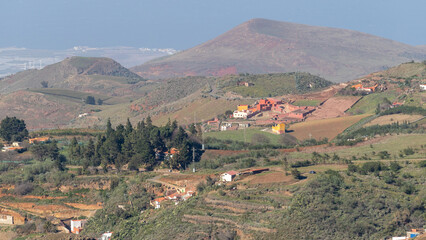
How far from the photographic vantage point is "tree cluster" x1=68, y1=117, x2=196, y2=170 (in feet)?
185

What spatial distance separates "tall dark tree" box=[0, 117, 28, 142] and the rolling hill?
66.5m

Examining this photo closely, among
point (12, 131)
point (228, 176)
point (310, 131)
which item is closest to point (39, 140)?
point (12, 131)

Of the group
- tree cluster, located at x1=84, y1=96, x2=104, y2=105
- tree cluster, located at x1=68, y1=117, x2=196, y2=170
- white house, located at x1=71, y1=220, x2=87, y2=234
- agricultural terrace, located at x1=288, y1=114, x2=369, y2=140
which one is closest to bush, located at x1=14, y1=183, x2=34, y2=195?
tree cluster, located at x1=68, y1=117, x2=196, y2=170

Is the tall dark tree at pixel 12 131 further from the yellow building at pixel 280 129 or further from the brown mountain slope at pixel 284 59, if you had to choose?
the brown mountain slope at pixel 284 59

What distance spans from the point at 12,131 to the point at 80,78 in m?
83.7

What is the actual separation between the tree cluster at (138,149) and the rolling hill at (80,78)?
7489cm

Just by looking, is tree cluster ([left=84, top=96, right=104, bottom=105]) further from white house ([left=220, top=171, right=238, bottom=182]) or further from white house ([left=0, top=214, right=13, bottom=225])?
white house ([left=220, top=171, right=238, bottom=182])

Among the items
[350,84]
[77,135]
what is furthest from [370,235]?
[350,84]

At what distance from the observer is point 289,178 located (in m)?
45.8

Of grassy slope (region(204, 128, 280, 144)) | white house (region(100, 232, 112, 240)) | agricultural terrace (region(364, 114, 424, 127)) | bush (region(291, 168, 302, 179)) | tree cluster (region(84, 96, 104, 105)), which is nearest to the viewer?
white house (region(100, 232, 112, 240))

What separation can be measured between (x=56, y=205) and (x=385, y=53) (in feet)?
491

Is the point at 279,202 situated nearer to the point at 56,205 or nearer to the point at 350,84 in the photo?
the point at 56,205

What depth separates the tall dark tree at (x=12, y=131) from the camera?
6650 centimetres

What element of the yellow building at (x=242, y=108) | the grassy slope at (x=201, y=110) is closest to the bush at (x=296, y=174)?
the yellow building at (x=242, y=108)
